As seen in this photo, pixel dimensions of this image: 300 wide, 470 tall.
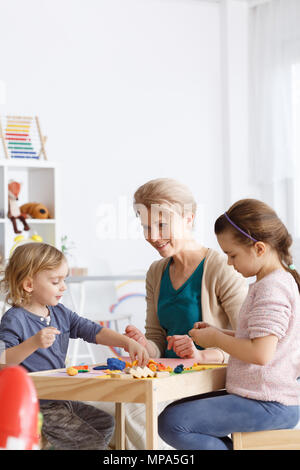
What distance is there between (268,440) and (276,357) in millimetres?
193

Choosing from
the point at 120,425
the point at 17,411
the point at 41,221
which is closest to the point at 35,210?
the point at 41,221

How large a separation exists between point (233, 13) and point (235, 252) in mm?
4270

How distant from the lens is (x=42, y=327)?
71.7 inches

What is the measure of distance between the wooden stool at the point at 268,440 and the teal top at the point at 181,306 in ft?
1.33

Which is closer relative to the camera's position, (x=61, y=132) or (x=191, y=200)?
(x=191, y=200)

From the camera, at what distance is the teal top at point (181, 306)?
1.96 meters

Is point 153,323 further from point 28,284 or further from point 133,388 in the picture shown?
point 133,388

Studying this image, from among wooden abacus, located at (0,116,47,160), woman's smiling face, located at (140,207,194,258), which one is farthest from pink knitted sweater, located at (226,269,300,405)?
wooden abacus, located at (0,116,47,160)

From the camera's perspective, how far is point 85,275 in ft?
14.6

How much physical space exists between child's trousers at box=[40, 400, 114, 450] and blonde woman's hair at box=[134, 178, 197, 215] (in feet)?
2.03

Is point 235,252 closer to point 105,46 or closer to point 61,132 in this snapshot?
point 61,132
